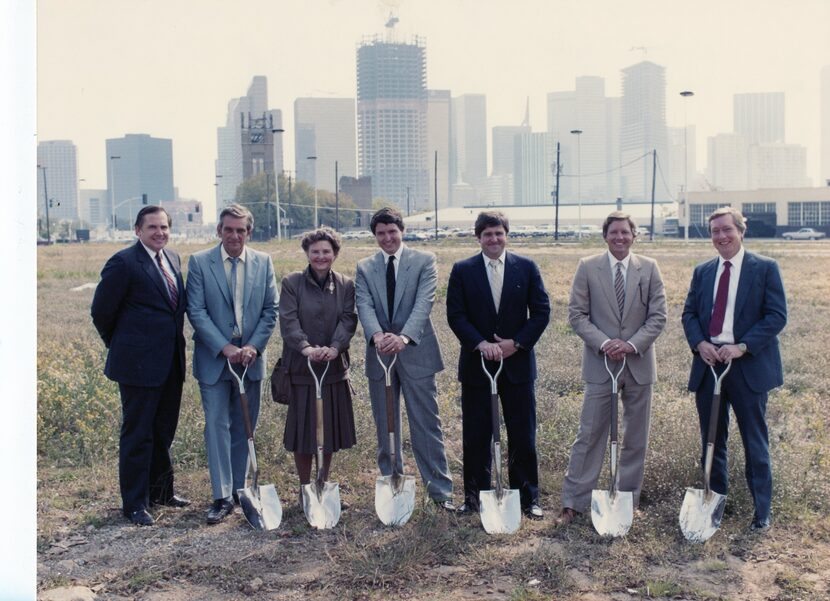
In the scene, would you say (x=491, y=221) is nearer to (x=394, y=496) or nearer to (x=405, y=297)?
(x=405, y=297)

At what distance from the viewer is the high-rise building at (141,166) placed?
107m

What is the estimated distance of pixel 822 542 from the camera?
530cm

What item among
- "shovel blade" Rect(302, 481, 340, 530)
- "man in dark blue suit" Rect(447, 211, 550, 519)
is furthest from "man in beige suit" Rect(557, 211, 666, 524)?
"shovel blade" Rect(302, 481, 340, 530)

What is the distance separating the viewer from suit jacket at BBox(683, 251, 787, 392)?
540 centimetres

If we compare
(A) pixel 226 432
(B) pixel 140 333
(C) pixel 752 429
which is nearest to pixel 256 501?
(A) pixel 226 432

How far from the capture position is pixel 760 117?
463ft

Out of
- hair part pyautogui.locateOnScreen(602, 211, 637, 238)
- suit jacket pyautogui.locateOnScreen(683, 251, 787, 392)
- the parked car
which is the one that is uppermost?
the parked car

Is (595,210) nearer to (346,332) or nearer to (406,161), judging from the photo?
(406,161)

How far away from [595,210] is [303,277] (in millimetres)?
94624

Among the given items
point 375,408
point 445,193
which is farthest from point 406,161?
point 375,408

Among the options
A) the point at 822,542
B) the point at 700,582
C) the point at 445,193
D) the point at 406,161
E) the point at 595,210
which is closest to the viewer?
the point at 700,582

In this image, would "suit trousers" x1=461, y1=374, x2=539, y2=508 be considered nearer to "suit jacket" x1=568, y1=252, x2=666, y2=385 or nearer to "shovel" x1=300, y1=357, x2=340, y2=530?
"suit jacket" x1=568, y1=252, x2=666, y2=385

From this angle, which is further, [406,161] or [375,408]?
[406,161]

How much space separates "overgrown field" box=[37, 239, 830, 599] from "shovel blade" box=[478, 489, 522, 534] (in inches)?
3.3
